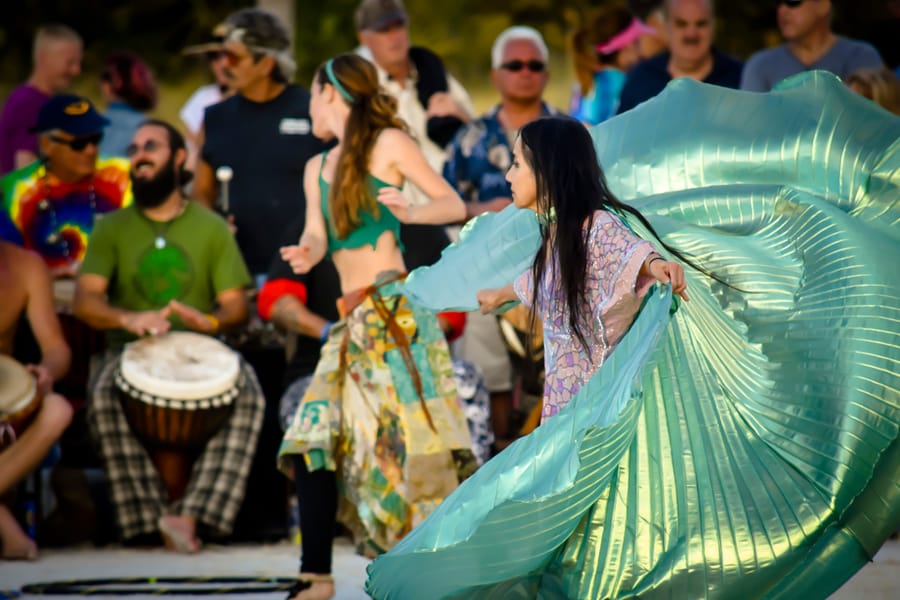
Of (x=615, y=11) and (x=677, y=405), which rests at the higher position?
(x=615, y=11)

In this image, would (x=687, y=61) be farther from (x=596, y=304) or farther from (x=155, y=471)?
(x=596, y=304)

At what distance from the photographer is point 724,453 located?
4.55 meters

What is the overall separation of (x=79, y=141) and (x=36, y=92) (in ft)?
4.05

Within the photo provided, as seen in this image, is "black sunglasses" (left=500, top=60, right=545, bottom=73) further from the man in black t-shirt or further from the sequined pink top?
the sequined pink top

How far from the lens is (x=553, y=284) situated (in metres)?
4.62

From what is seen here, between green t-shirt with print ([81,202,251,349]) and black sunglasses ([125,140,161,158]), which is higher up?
black sunglasses ([125,140,161,158])

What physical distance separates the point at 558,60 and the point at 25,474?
18.1 feet

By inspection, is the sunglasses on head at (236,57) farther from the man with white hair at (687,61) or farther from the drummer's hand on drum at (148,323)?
the man with white hair at (687,61)

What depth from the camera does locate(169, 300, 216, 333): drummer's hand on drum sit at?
24.0ft

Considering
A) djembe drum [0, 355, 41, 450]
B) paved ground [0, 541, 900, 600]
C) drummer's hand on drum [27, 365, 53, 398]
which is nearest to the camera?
paved ground [0, 541, 900, 600]

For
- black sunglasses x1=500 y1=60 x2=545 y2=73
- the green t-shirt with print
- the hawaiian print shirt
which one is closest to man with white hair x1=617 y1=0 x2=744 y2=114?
black sunglasses x1=500 y1=60 x2=545 y2=73

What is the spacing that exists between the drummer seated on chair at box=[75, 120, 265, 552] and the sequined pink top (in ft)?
9.20

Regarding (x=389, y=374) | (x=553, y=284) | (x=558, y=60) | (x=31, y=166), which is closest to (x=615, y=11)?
(x=558, y=60)

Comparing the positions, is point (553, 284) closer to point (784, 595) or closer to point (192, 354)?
point (784, 595)
